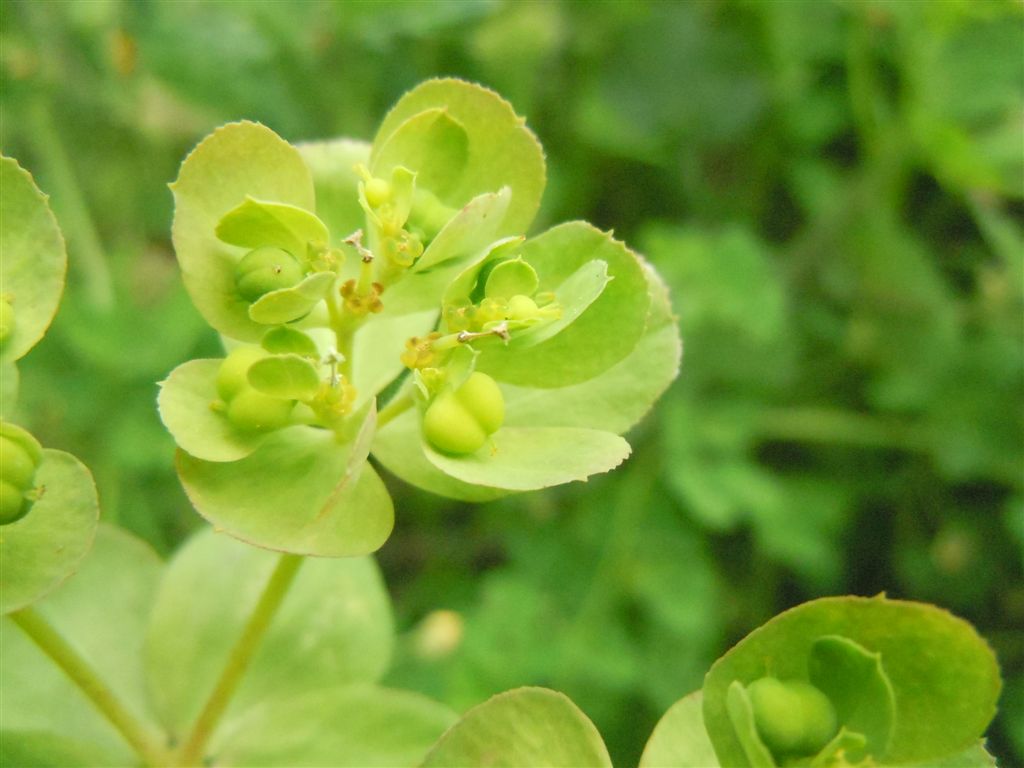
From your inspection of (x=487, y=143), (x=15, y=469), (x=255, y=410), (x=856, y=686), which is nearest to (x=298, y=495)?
(x=255, y=410)

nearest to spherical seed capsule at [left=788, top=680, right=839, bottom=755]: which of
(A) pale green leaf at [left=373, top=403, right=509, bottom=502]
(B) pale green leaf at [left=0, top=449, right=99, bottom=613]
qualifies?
(A) pale green leaf at [left=373, top=403, right=509, bottom=502]

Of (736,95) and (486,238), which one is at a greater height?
(486,238)

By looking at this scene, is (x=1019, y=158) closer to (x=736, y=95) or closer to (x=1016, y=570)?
(x=736, y=95)

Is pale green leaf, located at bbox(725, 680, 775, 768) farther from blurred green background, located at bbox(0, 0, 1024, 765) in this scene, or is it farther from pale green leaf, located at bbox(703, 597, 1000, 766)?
blurred green background, located at bbox(0, 0, 1024, 765)

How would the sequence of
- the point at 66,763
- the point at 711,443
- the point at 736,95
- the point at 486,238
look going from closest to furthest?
the point at 486,238 < the point at 66,763 < the point at 711,443 < the point at 736,95

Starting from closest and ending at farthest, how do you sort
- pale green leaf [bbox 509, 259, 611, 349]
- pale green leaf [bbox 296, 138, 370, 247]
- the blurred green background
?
pale green leaf [bbox 509, 259, 611, 349], pale green leaf [bbox 296, 138, 370, 247], the blurred green background

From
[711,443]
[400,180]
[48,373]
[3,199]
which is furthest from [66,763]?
[711,443]

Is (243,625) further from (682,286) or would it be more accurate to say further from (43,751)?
(682,286)
